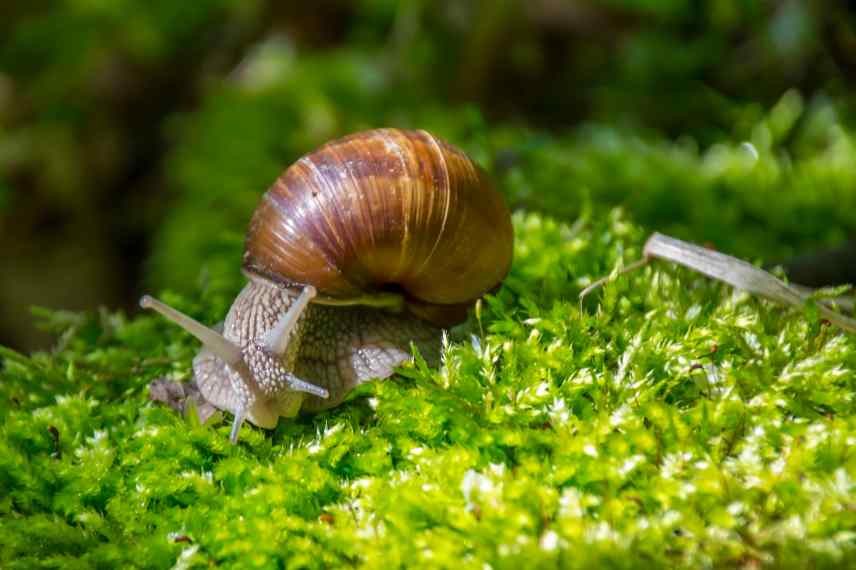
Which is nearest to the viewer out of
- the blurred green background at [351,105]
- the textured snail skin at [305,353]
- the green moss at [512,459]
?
the green moss at [512,459]

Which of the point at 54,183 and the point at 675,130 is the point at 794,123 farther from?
the point at 54,183

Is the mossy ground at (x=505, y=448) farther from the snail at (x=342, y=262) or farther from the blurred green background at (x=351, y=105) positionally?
the blurred green background at (x=351, y=105)

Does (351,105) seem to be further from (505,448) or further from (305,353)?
(505,448)

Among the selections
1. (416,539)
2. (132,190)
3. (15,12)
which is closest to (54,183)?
(132,190)

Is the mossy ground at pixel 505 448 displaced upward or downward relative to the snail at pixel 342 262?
downward

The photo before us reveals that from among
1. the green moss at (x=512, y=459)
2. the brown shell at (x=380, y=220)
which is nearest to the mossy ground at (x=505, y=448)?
the green moss at (x=512, y=459)

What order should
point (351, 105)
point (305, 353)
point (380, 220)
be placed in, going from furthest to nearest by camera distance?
point (351, 105) < point (305, 353) < point (380, 220)

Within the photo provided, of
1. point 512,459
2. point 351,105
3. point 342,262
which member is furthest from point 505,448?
point 351,105
